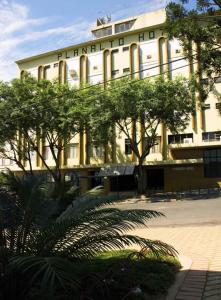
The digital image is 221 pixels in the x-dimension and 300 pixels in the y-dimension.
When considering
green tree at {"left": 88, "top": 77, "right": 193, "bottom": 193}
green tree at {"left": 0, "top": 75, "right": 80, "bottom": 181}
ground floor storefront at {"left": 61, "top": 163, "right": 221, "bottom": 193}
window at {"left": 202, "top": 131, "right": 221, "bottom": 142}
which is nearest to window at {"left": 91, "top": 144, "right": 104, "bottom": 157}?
ground floor storefront at {"left": 61, "top": 163, "right": 221, "bottom": 193}

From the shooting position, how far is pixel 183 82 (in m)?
35.6

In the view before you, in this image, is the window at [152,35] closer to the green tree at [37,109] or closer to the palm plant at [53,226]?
the green tree at [37,109]

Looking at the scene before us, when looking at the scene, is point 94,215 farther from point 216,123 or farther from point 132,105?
point 216,123

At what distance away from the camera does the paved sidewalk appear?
602cm

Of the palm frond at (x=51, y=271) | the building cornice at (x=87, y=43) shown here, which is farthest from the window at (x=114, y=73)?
the palm frond at (x=51, y=271)

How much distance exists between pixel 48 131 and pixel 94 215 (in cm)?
3237

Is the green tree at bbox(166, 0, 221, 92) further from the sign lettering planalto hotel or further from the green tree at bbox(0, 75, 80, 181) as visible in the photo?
the sign lettering planalto hotel

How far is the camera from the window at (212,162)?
1652 inches

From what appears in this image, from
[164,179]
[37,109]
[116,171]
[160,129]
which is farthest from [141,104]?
[164,179]

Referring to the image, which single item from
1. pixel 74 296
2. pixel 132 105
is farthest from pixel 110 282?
pixel 132 105

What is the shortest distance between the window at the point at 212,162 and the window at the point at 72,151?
14595mm

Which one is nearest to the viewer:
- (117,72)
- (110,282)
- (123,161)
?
(110,282)

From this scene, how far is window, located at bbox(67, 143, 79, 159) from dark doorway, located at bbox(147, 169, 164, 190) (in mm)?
9123

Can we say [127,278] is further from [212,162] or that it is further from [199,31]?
[212,162]
